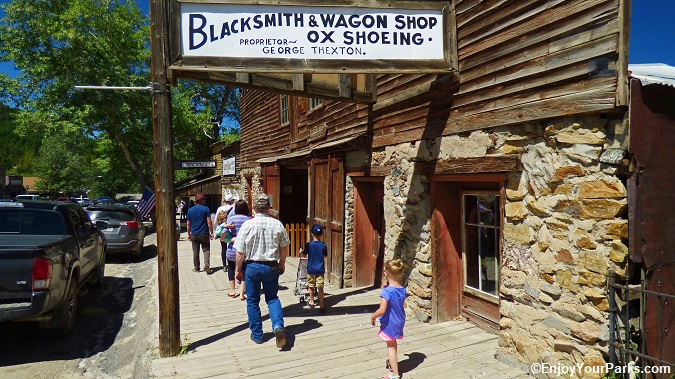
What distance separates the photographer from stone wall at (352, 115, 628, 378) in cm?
338

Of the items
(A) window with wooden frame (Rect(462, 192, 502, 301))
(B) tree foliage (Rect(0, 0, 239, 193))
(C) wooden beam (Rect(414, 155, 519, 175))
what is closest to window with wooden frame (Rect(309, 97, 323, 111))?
(C) wooden beam (Rect(414, 155, 519, 175))

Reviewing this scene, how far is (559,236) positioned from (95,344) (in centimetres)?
580

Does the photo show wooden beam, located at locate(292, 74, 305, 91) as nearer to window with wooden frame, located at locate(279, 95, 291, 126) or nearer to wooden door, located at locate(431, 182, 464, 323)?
wooden door, located at locate(431, 182, 464, 323)

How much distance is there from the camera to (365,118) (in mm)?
7441

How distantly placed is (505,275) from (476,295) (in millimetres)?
957

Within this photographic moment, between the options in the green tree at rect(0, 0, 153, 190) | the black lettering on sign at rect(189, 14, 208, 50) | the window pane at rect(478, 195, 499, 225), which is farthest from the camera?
the green tree at rect(0, 0, 153, 190)

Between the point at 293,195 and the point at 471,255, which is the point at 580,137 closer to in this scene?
the point at 471,255

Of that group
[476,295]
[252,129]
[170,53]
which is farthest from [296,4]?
[252,129]

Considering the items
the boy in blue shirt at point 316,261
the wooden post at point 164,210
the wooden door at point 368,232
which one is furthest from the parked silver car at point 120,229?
the wooden post at point 164,210

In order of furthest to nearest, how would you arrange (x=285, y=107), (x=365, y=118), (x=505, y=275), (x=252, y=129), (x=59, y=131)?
1. (x=59, y=131)
2. (x=252, y=129)
3. (x=285, y=107)
4. (x=365, y=118)
5. (x=505, y=275)

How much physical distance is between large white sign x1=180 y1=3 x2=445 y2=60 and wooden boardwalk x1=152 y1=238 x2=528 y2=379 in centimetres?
319

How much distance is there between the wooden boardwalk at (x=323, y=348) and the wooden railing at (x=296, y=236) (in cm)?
439

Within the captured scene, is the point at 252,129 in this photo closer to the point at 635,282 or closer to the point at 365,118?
the point at 365,118

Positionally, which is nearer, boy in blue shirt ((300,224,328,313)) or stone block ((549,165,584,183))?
stone block ((549,165,584,183))
